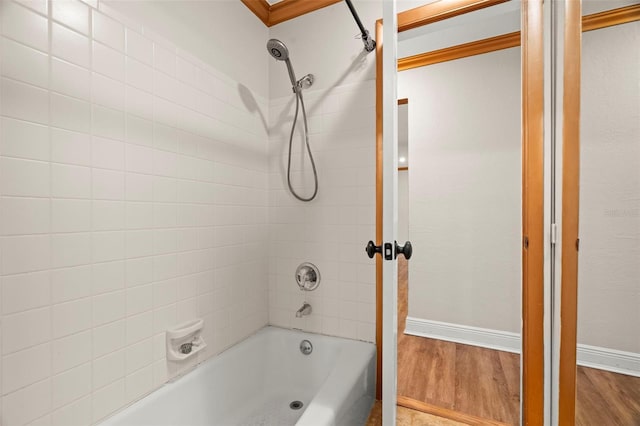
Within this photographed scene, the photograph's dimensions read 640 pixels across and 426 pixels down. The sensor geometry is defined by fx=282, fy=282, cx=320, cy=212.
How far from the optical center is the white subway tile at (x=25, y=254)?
2.43 feet

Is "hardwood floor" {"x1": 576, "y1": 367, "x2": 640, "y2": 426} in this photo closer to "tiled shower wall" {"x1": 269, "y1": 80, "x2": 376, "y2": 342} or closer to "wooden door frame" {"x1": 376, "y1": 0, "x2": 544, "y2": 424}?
"wooden door frame" {"x1": 376, "y1": 0, "x2": 544, "y2": 424}

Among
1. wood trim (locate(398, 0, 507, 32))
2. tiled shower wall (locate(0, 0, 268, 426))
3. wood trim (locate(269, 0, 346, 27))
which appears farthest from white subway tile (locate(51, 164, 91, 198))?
wood trim (locate(398, 0, 507, 32))

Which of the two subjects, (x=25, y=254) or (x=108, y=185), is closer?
(x=25, y=254)

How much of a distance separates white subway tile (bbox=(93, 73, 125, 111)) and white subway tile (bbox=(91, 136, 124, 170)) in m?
0.12

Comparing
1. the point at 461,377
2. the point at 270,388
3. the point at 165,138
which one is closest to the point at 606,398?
the point at 461,377

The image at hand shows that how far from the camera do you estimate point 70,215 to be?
2.83 feet

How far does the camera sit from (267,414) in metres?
1.43

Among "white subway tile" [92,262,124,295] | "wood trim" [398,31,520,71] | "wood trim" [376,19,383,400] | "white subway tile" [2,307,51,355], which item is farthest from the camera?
"wood trim" [398,31,520,71]

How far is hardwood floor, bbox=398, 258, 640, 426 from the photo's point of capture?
664 mm

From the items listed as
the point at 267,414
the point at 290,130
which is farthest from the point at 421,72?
the point at 267,414

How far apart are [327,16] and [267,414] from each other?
2.16 m

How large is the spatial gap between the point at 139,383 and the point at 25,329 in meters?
0.44

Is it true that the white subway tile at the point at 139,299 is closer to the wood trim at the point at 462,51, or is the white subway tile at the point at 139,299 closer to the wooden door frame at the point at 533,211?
the wooden door frame at the point at 533,211

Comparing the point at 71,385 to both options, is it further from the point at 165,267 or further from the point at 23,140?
the point at 23,140
